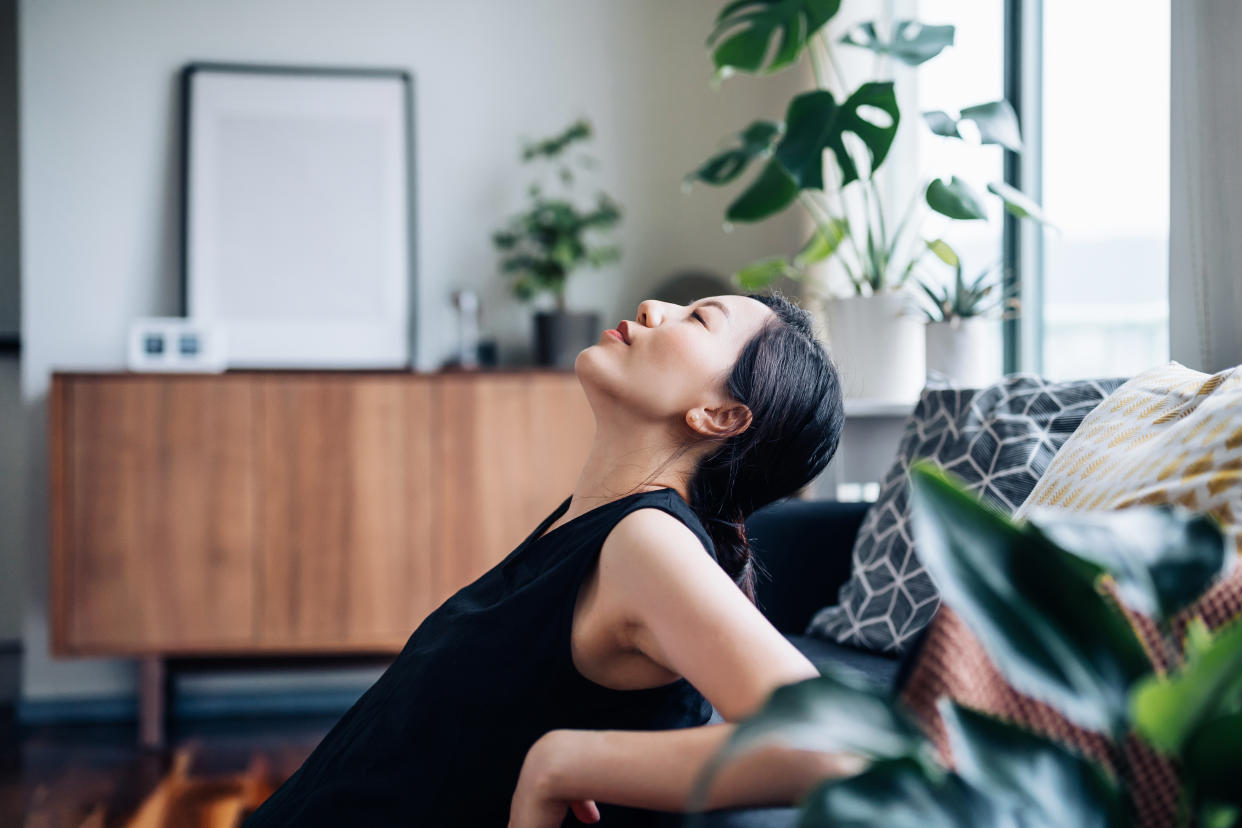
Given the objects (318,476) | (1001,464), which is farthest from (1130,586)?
(318,476)

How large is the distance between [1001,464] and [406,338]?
2317 mm

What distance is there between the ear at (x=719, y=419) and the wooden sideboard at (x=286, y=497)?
195cm

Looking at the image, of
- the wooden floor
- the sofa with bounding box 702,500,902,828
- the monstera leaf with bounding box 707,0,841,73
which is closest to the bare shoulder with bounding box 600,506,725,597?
the sofa with bounding box 702,500,902,828

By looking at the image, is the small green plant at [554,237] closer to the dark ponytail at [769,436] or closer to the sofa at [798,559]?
the sofa at [798,559]

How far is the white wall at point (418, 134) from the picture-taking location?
127 inches

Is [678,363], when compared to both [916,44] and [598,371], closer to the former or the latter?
[598,371]

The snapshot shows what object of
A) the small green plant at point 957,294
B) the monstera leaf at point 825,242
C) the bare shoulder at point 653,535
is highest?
the monstera leaf at point 825,242

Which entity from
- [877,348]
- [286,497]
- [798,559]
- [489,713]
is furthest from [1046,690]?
[286,497]

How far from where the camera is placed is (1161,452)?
3.08 ft

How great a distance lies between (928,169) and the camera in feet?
10.00

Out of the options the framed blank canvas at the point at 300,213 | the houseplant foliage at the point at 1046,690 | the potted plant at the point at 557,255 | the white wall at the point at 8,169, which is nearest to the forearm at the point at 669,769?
the houseplant foliage at the point at 1046,690

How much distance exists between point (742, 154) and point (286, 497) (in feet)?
5.41

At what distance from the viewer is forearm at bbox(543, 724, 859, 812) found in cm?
65

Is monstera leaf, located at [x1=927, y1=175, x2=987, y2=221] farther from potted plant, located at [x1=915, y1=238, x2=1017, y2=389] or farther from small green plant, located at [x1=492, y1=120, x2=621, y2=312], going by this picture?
small green plant, located at [x1=492, y1=120, x2=621, y2=312]
